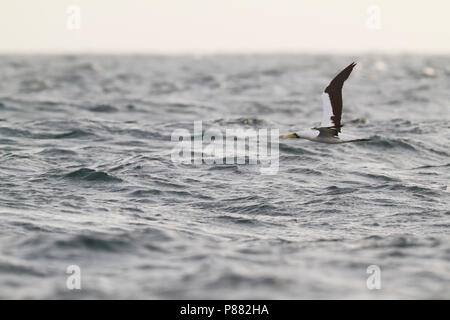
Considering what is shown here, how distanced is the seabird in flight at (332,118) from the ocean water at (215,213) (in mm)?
1550

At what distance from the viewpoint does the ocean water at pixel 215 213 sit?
1074cm

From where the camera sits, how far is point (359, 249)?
12469 millimetres

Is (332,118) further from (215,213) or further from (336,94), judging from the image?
(215,213)

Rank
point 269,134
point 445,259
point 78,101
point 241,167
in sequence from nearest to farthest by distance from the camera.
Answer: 1. point 445,259
2. point 241,167
3. point 269,134
4. point 78,101

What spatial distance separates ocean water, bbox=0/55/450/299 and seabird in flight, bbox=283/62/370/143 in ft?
5.09

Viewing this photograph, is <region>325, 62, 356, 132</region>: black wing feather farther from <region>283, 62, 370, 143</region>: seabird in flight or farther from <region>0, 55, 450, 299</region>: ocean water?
<region>0, 55, 450, 299</region>: ocean water

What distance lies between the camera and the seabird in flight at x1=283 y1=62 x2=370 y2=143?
51.9ft

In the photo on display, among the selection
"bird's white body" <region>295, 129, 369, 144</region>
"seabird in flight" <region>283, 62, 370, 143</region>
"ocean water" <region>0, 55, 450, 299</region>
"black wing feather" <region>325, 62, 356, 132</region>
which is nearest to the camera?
"ocean water" <region>0, 55, 450, 299</region>

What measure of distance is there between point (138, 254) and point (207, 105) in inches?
1038

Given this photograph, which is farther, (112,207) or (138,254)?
(112,207)

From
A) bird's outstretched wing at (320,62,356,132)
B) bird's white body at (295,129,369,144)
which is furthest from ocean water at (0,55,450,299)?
bird's outstretched wing at (320,62,356,132)

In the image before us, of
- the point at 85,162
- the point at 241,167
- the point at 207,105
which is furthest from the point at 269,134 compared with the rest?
the point at 207,105

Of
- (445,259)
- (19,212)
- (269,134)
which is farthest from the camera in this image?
(269,134)
